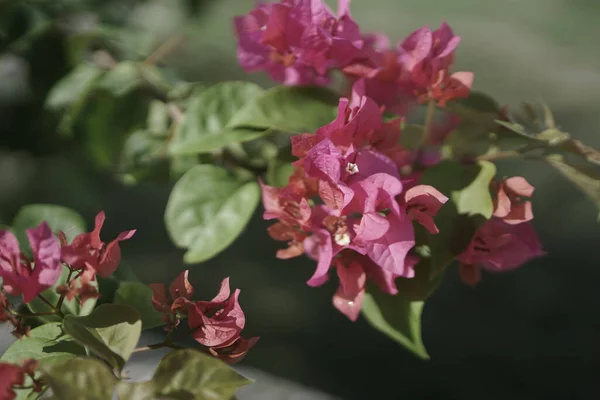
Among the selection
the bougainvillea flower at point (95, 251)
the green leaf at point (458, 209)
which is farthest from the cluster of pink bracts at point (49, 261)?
the green leaf at point (458, 209)

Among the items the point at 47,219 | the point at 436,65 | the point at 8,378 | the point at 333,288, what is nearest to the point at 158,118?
the point at 47,219

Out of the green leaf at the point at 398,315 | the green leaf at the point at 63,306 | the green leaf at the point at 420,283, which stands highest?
the green leaf at the point at 420,283

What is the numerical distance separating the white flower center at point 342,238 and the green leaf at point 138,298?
13 centimetres

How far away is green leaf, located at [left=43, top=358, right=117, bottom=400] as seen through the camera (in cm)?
31

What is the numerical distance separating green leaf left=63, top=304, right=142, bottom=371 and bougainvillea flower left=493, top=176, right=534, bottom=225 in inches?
10.2

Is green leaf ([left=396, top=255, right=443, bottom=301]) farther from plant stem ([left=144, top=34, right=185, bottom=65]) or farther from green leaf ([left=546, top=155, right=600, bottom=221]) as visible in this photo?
plant stem ([left=144, top=34, right=185, bottom=65])

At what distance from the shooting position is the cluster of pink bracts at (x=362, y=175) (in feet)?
1.35

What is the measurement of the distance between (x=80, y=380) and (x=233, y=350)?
10 centimetres

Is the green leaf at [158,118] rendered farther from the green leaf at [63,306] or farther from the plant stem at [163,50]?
the green leaf at [63,306]

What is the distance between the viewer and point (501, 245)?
48cm

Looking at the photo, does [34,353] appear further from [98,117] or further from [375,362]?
[375,362]

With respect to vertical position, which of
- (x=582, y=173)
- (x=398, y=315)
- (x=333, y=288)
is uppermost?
(x=582, y=173)

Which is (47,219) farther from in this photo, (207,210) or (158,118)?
(158,118)

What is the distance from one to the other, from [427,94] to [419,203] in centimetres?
12
